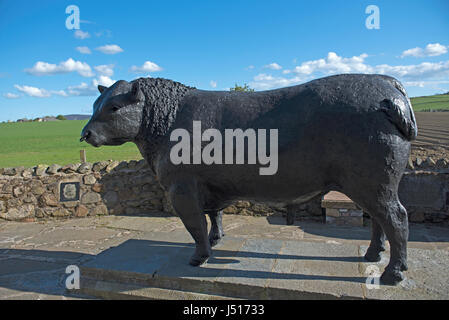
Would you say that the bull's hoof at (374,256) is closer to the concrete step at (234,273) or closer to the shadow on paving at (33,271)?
the concrete step at (234,273)

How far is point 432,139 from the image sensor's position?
12.1 m

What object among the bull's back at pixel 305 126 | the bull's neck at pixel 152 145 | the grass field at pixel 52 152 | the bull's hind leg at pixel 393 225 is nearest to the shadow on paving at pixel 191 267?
the bull's hind leg at pixel 393 225

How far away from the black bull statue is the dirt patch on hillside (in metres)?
5.34

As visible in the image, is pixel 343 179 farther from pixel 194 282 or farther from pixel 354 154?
pixel 194 282

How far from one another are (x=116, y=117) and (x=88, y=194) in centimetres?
455

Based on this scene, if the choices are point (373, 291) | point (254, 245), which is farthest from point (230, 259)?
point (373, 291)

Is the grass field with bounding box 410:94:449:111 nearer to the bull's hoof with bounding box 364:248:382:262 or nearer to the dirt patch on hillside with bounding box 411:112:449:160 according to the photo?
the dirt patch on hillside with bounding box 411:112:449:160

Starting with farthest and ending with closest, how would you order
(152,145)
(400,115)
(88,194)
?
1. (88,194)
2. (152,145)
3. (400,115)

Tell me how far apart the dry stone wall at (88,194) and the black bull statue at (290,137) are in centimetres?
362

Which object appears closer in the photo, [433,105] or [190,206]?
[190,206]

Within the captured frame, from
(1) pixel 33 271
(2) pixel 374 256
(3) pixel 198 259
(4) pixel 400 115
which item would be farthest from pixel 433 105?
(1) pixel 33 271

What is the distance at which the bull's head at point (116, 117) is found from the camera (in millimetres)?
2885

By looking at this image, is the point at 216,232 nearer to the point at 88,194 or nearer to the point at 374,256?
the point at 374,256

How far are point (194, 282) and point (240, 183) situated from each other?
1013 mm
